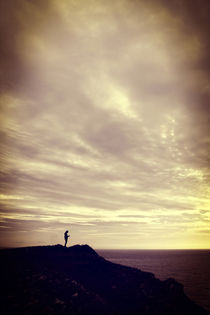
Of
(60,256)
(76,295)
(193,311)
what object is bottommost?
(193,311)

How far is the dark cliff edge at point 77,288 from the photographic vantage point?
24547 millimetres

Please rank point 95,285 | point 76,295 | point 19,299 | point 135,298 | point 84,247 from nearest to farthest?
point 19,299 < point 76,295 < point 135,298 < point 95,285 < point 84,247

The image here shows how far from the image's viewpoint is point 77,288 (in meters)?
28.9

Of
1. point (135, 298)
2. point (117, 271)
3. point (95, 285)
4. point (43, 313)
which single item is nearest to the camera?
point (43, 313)

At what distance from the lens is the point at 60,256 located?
38.4 metres

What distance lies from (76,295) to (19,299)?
7.54 meters

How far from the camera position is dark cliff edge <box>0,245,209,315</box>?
2455cm

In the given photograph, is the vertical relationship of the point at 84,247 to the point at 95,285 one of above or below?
above

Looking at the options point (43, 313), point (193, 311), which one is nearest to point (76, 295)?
point (43, 313)

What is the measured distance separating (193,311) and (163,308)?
191 inches

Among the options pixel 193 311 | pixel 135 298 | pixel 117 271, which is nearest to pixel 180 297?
pixel 193 311

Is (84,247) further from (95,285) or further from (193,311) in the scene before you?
(193,311)

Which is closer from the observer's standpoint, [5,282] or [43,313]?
[43,313]

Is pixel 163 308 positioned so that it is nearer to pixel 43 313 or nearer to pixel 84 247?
pixel 43 313
